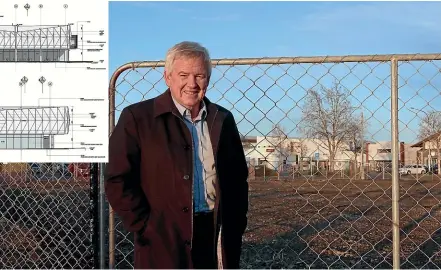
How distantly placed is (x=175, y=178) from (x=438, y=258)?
676 centimetres

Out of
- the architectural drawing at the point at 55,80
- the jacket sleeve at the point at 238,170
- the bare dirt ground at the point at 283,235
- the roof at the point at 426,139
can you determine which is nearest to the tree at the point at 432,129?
the roof at the point at 426,139

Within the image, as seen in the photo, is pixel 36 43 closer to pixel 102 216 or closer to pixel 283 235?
pixel 102 216

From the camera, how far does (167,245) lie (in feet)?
9.36

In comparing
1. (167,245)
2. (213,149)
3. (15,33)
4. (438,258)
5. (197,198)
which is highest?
(15,33)

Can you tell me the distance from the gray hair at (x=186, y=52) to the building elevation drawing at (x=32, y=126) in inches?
40.3

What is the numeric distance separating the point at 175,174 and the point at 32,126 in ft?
4.25

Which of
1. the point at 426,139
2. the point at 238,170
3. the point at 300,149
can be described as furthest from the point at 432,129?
the point at 238,170

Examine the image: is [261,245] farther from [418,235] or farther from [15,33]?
[15,33]

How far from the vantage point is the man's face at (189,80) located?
9.32 feet

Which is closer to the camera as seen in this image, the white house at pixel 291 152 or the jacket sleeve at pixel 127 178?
the jacket sleeve at pixel 127 178

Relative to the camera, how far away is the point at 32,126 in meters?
3.70

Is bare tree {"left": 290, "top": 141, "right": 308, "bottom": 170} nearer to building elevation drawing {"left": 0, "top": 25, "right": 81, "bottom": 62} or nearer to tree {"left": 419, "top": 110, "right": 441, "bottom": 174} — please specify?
tree {"left": 419, "top": 110, "right": 441, "bottom": 174}

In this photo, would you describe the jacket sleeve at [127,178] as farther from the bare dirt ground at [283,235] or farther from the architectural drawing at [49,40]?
the bare dirt ground at [283,235]

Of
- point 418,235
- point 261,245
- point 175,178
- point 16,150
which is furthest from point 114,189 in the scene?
point 418,235
